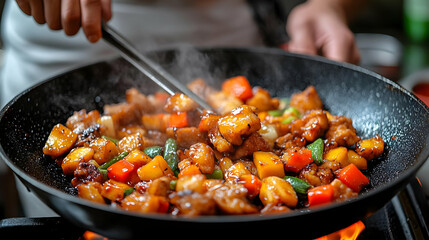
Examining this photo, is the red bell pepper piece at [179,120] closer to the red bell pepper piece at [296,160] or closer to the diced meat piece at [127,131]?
the diced meat piece at [127,131]

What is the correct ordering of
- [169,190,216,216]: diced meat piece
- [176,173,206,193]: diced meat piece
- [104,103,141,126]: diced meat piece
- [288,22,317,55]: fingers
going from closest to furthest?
[169,190,216,216]: diced meat piece
[176,173,206,193]: diced meat piece
[104,103,141,126]: diced meat piece
[288,22,317,55]: fingers

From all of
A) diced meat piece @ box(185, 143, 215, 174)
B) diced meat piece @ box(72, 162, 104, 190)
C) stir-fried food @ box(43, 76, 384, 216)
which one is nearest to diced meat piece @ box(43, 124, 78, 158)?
stir-fried food @ box(43, 76, 384, 216)

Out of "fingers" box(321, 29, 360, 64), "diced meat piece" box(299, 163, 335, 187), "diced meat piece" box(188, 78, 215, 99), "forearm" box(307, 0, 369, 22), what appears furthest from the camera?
"forearm" box(307, 0, 369, 22)

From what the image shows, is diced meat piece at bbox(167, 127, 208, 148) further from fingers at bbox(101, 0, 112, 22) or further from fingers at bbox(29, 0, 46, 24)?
fingers at bbox(29, 0, 46, 24)

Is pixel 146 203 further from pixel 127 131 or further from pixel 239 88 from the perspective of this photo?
pixel 239 88

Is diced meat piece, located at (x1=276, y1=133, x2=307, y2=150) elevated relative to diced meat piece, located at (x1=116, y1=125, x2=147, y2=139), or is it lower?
lower

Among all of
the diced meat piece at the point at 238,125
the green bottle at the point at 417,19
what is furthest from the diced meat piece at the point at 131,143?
the green bottle at the point at 417,19
